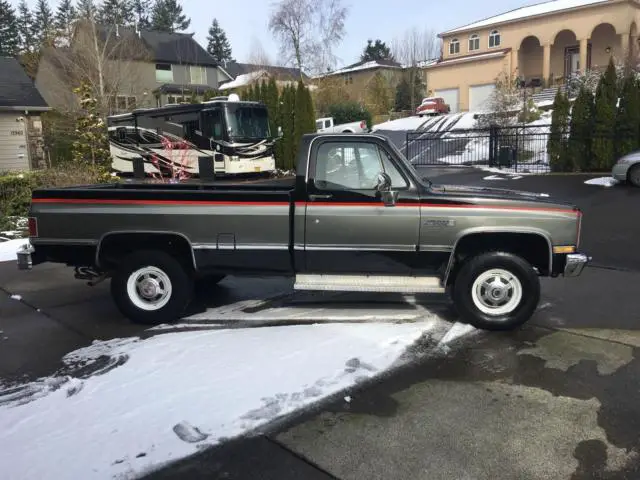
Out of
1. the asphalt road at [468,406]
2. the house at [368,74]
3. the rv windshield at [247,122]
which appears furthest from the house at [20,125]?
the house at [368,74]

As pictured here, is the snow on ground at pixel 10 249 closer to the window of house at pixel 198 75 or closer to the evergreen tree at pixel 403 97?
the evergreen tree at pixel 403 97

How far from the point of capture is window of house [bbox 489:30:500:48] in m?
42.7

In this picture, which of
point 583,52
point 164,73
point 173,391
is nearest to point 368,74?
point 164,73

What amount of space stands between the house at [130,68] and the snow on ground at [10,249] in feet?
55.2

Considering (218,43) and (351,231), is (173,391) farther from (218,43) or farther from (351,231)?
(218,43)

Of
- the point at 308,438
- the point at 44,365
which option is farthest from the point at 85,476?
the point at 44,365

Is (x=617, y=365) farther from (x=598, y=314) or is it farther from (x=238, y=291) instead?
(x=238, y=291)

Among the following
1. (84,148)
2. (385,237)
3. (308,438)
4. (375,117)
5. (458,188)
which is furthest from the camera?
(375,117)

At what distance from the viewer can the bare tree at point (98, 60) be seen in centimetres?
2572

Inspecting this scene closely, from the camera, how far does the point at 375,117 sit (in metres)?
43.1

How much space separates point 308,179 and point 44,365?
2965 millimetres

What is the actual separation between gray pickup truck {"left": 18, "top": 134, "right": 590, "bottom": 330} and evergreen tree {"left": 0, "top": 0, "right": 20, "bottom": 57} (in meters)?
72.8

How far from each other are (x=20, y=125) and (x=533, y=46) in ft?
119

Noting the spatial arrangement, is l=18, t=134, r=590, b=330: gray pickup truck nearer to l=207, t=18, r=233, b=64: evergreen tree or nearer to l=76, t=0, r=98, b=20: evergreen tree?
l=76, t=0, r=98, b=20: evergreen tree
